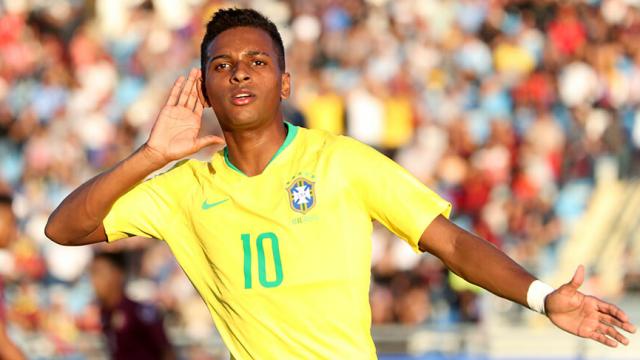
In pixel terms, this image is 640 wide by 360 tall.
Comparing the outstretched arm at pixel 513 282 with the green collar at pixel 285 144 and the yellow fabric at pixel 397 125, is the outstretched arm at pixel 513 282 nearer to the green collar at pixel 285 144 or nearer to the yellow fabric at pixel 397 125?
the green collar at pixel 285 144

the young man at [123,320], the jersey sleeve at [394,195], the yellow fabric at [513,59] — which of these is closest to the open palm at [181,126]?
the jersey sleeve at [394,195]

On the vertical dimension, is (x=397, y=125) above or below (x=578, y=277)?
above

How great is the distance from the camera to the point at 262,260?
4.50m

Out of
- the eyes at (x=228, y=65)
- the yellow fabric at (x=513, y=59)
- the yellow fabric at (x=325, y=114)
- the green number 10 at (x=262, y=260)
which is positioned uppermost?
the yellow fabric at (x=513, y=59)

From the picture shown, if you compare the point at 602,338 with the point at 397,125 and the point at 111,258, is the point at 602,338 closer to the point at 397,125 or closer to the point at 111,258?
the point at 111,258

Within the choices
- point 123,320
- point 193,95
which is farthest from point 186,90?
point 123,320

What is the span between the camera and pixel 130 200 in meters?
4.83

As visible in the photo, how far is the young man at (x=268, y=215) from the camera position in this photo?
4426 mm

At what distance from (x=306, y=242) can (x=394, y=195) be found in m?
0.36

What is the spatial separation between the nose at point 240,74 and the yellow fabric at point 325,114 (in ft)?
29.5

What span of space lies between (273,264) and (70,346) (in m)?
6.67

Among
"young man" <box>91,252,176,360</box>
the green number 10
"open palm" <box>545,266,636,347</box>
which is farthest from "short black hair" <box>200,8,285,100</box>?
"young man" <box>91,252,176,360</box>

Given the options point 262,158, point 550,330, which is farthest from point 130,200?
point 550,330

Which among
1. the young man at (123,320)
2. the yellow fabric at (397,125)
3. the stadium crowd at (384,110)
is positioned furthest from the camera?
the yellow fabric at (397,125)
